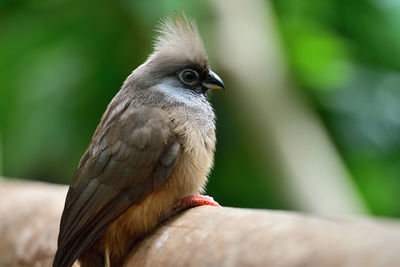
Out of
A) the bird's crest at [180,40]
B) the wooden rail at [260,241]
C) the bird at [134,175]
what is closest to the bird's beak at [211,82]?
the bird's crest at [180,40]

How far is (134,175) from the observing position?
282 cm

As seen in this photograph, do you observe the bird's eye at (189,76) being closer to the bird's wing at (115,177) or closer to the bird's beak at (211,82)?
the bird's beak at (211,82)

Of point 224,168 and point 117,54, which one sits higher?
point 117,54

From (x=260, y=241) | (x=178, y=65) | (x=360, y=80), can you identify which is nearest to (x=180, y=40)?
(x=178, y=65)

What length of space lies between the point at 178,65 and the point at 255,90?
343 centimetres

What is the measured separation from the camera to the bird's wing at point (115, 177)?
2.76 m

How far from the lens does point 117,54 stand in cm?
731

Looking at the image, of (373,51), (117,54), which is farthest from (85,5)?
(373,51)

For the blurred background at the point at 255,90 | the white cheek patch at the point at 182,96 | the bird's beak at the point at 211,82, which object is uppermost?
the bird's beak at the point at 211,82

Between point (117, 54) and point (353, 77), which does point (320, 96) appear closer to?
point (353, 77)

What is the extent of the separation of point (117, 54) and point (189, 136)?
181 inches

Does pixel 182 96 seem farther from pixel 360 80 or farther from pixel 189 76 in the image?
pixel 360 80

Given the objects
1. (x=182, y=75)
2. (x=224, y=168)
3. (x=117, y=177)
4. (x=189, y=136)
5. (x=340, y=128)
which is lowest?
(x=224, y=168)

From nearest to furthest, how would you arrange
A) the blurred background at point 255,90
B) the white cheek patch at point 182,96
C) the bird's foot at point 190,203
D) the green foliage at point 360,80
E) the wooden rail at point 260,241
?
the wooden rail at point 260,241
the bird's foot at point 190,203
the white cheek patch at point 182,96
the blurred background at point 255,90
the green foliage at point 360,80
